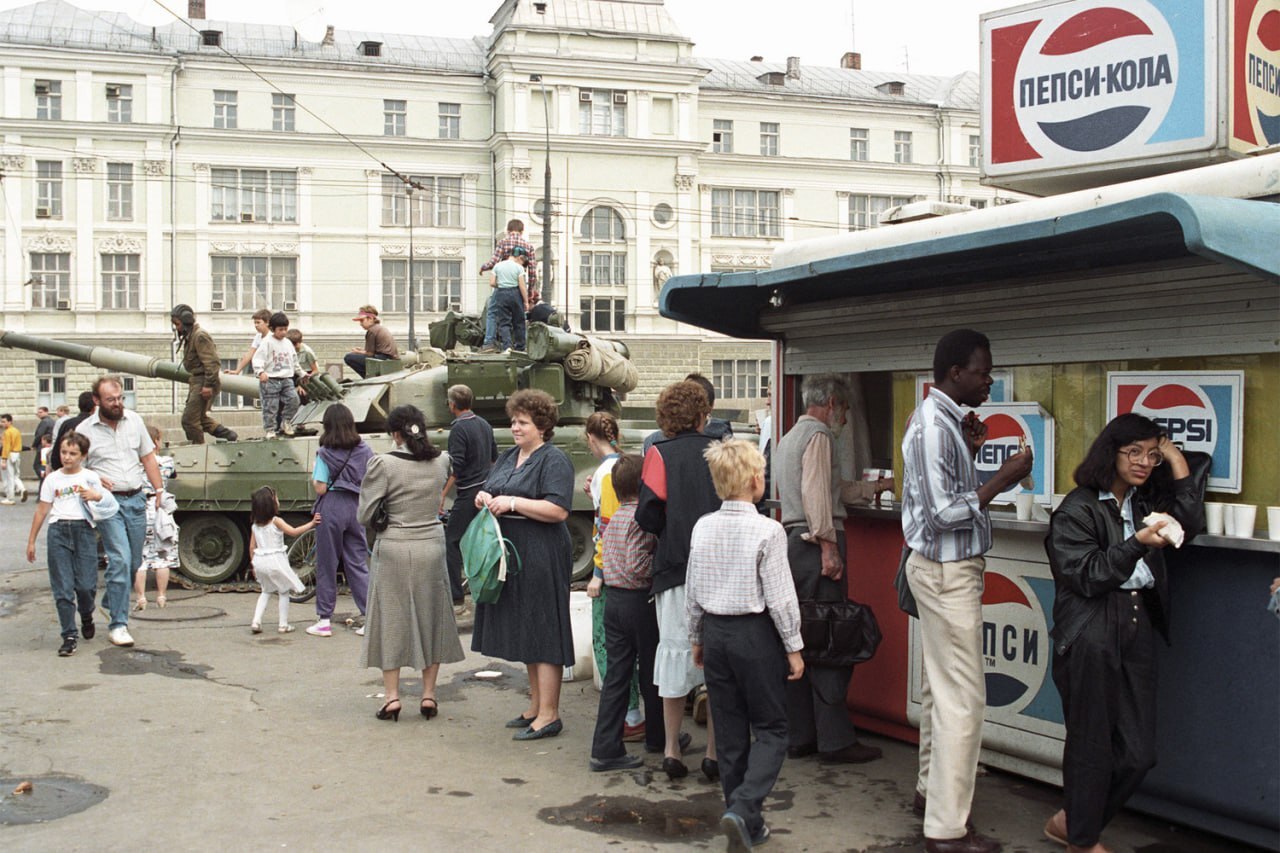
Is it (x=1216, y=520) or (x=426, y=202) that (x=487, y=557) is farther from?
(x=426, y=202)

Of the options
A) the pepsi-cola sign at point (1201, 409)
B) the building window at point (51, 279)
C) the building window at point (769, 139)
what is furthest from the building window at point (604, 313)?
the pepsi-cola sign at point (1201, 409)

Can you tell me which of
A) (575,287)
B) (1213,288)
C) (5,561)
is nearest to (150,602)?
(5,561)

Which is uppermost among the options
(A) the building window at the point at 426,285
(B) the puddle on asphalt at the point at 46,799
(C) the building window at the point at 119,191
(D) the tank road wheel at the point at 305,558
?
(C) the building window at the point at 119,191

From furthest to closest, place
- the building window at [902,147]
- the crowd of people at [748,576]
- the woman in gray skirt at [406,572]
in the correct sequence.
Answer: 1. the building window at [902,147]
2. the woman in gray skirt at [406,572]
3. the crowd of people at [748,576]

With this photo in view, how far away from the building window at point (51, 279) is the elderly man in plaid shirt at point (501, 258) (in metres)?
36.4

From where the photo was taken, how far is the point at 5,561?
15758mm

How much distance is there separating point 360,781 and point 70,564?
4235 millimetres

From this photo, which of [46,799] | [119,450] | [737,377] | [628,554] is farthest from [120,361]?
[737,377]

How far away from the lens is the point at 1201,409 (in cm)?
541

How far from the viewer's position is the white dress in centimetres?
1059

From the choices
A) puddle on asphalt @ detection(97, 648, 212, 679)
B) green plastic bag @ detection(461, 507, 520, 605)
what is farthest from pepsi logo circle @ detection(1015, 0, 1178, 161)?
puddle on asphalt @ detection(97, 648, 212, 679)

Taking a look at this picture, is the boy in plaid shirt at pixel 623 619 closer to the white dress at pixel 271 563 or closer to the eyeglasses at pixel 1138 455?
the eyeglasses at pixel 1138 455

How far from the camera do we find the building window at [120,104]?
46338 mm

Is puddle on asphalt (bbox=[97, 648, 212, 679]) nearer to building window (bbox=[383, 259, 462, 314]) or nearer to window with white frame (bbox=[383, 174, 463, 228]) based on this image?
building window (bbox=[383, 259, 462, 314])
